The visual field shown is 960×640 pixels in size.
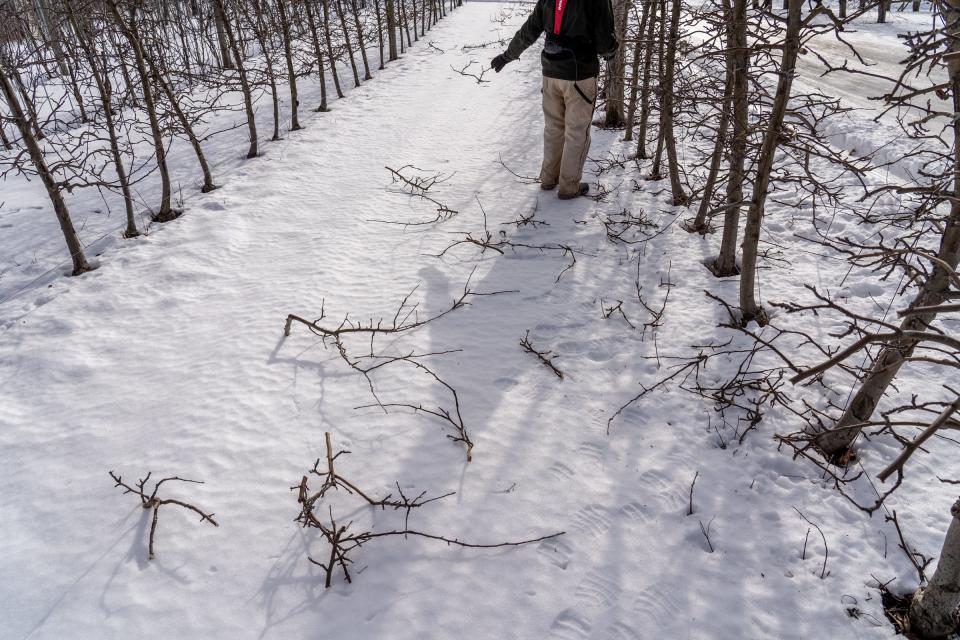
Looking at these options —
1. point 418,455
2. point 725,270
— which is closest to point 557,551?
point 418,455

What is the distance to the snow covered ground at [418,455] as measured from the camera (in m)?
2.29

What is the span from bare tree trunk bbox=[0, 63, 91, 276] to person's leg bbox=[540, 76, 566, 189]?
195 inches

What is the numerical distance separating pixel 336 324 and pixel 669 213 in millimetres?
3694

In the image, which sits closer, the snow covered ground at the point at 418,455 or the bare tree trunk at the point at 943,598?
→ the bare tree trunk at the point at 943,598

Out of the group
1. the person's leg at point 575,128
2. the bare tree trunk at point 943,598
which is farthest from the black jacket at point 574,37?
the bare tree trunk at point 943,598

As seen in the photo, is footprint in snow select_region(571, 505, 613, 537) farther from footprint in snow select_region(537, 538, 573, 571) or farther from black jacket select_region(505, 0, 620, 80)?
black jacket select_region(505, 0, 620, 80)

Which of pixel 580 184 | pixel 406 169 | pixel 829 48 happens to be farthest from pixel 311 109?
pixel 829 48

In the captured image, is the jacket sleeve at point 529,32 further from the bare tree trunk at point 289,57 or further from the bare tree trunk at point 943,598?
the bare tree trunk at point 289,57

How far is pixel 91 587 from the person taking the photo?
2393 mm

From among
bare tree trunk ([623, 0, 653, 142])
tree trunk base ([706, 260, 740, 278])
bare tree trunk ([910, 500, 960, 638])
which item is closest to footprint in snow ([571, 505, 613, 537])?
bare tree trunk ([910, 500, 960, 638])

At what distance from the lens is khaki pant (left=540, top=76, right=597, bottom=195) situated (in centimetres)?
543

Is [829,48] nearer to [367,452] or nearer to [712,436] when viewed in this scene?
[712,436]

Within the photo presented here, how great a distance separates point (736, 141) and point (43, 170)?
621cm

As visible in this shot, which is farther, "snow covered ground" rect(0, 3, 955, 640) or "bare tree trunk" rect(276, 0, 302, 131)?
"bare tree trunk" rect(276, 0, 302, 131)
